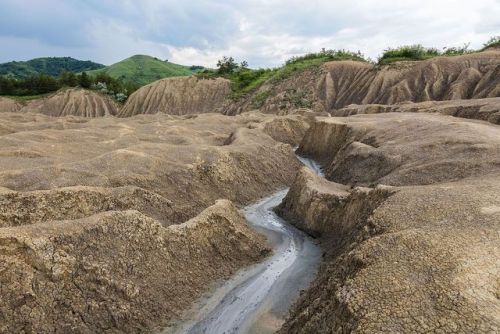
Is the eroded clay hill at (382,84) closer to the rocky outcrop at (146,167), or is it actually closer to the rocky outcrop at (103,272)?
the rocky outcrop at (146,167)

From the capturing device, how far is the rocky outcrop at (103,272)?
9227 millimetres

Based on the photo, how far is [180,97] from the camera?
7569cm

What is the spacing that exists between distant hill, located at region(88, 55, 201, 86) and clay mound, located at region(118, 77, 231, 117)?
225 ft

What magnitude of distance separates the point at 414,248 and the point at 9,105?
8298 cm

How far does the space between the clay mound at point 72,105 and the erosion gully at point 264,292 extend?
6875 centimetres

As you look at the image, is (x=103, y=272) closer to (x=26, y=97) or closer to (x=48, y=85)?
(x=26, y=97)

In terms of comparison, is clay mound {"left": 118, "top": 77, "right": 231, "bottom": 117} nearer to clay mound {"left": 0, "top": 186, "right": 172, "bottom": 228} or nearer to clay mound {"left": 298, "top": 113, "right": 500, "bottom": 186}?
clay mound {"left": 298, "top": 113, "right": 500, "bottom": 186}

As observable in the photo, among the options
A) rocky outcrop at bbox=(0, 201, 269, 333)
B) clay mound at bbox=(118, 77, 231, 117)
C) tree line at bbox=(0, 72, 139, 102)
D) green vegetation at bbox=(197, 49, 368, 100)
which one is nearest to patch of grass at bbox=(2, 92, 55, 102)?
tree line at bbox=(0, 72, 139, 102)

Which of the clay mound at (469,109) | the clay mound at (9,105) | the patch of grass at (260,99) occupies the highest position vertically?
the clay mound at (469,109)

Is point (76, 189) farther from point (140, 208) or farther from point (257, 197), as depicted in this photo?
point (257, 197)

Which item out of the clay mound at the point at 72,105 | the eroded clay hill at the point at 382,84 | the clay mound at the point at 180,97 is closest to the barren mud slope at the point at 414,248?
the eroded clay hill at the point at 382,84

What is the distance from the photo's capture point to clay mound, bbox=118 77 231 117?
239 ft

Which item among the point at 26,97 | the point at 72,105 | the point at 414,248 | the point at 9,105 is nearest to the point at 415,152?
the point at 414,248

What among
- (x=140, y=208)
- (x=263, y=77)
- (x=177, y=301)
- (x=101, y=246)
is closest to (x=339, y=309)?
(x=177, y=301)
